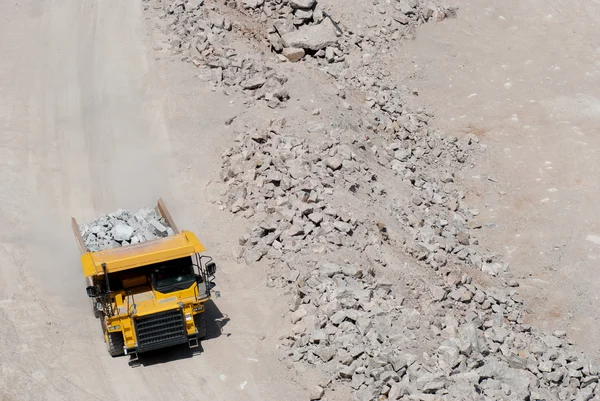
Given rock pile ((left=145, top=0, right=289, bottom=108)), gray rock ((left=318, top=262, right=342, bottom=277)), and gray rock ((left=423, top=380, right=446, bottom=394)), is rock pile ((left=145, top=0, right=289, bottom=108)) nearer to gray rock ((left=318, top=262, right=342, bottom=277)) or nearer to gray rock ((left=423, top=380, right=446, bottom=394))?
gray rock ((left=318, top=262, right=342, bottom=277))

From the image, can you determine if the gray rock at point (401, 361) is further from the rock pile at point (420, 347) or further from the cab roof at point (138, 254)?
the cab roof at point (138, 254)

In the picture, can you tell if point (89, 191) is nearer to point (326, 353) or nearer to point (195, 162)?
point (195, 162)

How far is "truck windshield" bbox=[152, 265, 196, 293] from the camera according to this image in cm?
2117

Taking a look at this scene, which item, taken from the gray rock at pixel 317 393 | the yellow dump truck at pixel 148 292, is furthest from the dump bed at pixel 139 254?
the gray rock at pixel 317 393

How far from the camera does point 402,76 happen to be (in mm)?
36031

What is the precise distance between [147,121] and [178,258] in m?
11.1

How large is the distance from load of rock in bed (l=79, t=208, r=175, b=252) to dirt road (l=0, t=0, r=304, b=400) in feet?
5.55

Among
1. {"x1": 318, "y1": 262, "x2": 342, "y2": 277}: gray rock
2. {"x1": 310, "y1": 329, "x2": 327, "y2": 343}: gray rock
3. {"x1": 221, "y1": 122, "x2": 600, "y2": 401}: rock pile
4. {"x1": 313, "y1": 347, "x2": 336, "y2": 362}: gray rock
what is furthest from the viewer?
{"x1": 318, "y1": 262, "x2": 342, "y2": 277}: gray rock

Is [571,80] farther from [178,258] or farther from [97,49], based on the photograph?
[178,258]

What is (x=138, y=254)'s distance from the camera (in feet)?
68.4

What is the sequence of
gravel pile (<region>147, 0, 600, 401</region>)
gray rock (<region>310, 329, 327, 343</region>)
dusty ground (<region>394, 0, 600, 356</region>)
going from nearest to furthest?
gravel pile (<region>147, 0, 600, 401</region>)
gray rock (<region>310, 329, 327, 343</region>)
dusty ground (<region>394, 0, 600, 356</region>)

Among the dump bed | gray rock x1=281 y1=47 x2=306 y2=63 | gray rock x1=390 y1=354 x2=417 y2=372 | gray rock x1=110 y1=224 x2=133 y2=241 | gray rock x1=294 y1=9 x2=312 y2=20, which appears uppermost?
the dump bed

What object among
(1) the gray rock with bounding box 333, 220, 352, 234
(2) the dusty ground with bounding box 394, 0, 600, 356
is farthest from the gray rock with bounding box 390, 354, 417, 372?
(2) the dusty ground with bounding box 394, 0, 600, 356

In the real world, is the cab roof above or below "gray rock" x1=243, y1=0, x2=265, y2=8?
above
